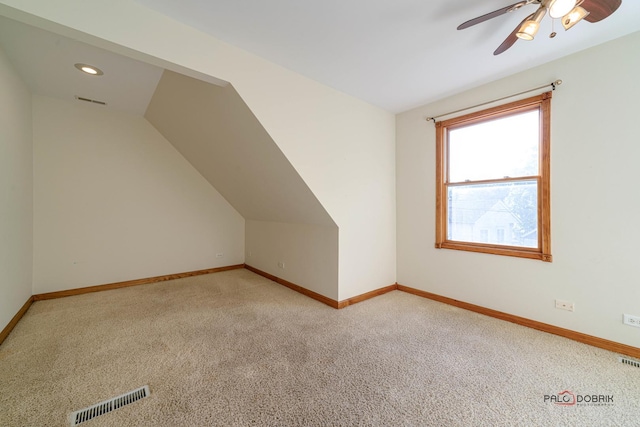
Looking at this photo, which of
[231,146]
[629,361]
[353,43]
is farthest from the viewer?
[231,146]

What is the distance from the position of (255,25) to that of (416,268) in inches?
130

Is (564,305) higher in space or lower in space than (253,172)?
lower

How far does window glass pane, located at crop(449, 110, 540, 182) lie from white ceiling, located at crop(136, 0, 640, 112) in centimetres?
53

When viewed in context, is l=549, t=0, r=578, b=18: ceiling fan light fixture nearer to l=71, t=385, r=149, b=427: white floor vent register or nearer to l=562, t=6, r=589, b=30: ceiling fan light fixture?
l=562, t=6, r=589, b=30: ceiling fan light fixture

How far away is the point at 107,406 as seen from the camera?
5.01 ft

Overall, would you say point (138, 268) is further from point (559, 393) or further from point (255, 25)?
point (559, 393)

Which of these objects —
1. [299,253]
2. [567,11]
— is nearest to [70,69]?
[299,253]

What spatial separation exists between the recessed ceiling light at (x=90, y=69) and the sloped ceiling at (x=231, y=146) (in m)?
0.53

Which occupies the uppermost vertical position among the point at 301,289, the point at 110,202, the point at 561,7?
the point at 561,7

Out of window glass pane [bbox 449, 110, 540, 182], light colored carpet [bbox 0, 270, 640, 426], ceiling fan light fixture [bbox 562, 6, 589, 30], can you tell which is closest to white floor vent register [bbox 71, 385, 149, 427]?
light colored carpet [bbox 0, 270, 640, 426]

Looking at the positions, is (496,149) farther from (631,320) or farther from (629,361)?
(629,361)

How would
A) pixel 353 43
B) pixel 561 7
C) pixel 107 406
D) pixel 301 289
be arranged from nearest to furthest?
pixel 561 7, pixel 107 406, pixel 353 43, pixel 301 289

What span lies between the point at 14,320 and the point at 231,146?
2777 mm

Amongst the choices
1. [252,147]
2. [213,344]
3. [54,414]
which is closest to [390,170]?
→ [252,147]
